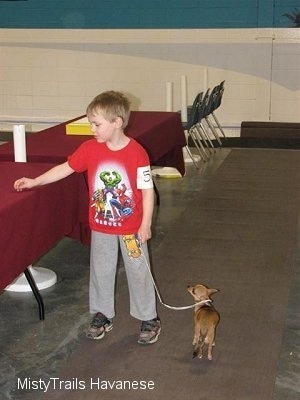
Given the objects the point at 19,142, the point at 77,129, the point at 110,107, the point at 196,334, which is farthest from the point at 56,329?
the point at 77,129

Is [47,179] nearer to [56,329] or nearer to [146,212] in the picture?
[146,212]

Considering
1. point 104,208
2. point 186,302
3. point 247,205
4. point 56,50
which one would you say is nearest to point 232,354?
point 186,302

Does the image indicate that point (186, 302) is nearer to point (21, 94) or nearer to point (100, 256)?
point (100, 256)

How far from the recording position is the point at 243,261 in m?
3.85

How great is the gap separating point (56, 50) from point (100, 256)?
6.55m

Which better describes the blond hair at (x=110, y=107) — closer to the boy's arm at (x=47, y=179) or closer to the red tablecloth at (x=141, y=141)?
the boy's arm at (x=47, y=179)

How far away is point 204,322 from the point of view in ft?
8.34

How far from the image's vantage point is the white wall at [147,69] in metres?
8.23

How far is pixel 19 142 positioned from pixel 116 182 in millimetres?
951

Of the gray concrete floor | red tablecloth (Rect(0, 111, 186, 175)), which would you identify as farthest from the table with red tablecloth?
the gray concrete floor

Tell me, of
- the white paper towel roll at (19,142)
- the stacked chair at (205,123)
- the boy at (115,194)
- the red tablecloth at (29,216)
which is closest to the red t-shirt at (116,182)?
the boy at (115,194)

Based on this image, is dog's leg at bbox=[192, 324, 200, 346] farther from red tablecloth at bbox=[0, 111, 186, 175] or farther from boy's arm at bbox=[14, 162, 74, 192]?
red tablecloth at bbox=[0, 111, 186, 175]

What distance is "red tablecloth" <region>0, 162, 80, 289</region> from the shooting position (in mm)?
2494
